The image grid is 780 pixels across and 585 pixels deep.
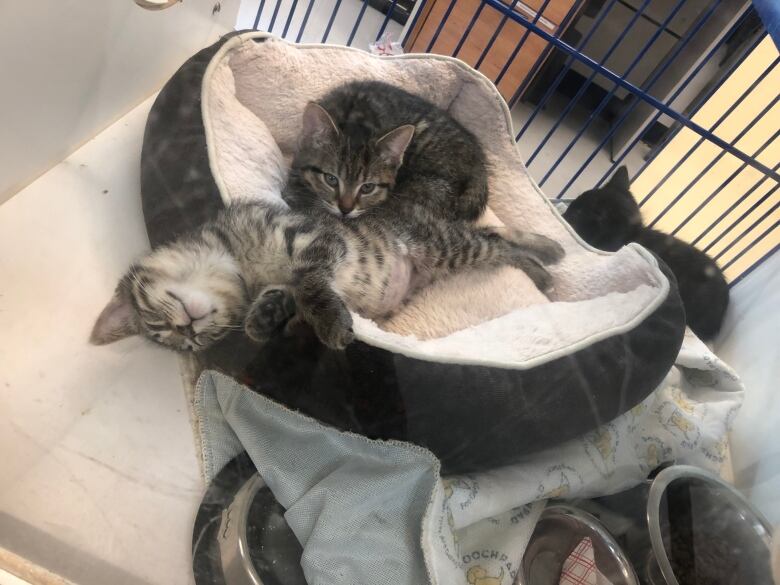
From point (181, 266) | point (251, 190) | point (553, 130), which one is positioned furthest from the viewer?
point (553, 130)

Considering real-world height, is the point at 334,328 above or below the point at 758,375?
below

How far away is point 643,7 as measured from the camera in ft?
4.53

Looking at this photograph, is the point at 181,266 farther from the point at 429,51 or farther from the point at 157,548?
the point at 429,51

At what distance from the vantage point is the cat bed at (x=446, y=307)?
3.26 ft

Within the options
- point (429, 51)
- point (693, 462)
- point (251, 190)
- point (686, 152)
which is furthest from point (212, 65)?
point (693, 462)

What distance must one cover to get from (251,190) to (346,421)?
1.90 ft

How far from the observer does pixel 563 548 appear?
105 cm

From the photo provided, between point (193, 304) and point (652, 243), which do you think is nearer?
point (193, 304)

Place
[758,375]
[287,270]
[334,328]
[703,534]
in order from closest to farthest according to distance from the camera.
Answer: [703,534] < [334,328] < [287,270] < [758,375]

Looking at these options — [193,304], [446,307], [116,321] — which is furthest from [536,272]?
[116,321]

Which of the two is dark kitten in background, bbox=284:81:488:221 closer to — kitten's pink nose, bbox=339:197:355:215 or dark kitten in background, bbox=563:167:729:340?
kitten's pink nose, bbox=339:197:355:215

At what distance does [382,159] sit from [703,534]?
1056 millimetres

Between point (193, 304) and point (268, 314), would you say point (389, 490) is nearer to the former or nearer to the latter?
point (268, 314)

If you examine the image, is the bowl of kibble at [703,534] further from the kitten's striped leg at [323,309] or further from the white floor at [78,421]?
the white floor at [78,421]
